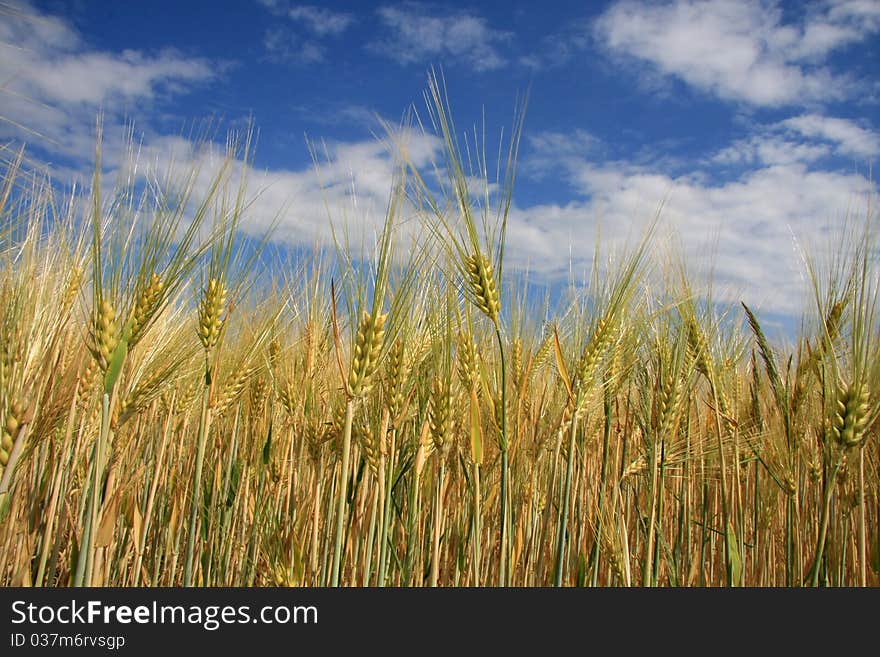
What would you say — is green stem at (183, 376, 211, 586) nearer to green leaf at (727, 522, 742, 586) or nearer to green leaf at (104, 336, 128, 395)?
green leaf at (104, 336, 128, 395)

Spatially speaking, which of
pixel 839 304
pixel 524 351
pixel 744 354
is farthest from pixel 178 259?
pixel 744 354

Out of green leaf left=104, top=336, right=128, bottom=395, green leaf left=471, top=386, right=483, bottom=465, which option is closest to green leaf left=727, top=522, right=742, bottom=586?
green leaf left=471, top=386, right=483, bottom=465

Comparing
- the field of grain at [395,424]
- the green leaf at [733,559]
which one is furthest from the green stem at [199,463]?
the green leaf at [733,559]

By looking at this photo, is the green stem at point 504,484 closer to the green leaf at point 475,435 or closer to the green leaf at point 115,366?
the green leaf at point 475,435

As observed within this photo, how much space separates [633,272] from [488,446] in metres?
0.93

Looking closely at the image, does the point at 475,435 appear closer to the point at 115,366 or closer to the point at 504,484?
the point at 504,484

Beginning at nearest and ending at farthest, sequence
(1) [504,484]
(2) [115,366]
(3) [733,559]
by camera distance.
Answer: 1. (2) [115,366]
2. (1) [504,484]
3. (3) [733,559]

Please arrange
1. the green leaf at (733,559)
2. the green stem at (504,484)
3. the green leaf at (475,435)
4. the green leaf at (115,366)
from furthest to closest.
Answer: the green leaf at (733,559) → the green leaf at (475,435) → the green stem at (504,484) → the green leaf at (115,366)

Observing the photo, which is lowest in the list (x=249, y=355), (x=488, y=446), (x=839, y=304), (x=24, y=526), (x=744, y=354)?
(x=24, y=526)

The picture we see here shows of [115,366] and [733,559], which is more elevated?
[115,366]

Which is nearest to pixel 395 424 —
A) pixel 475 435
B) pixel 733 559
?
pixel 475 435

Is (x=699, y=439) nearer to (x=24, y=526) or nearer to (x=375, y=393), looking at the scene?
(x=375, y=393)

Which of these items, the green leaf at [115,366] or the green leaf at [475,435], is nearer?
the green leaf at [115,366]

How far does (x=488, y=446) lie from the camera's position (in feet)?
8.73
